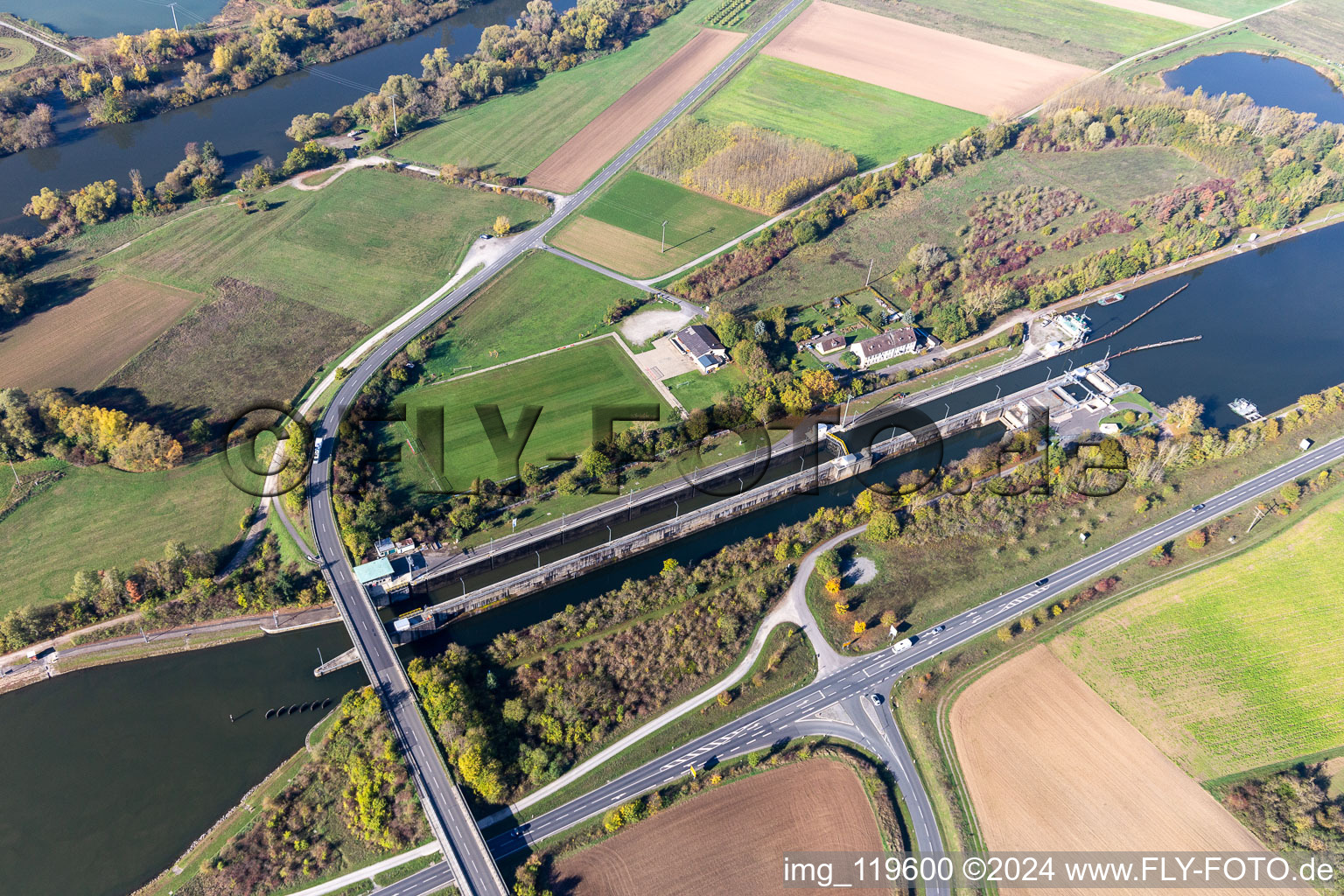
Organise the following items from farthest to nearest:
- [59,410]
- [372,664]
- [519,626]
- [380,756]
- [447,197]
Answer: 1. [447,197]
2. [59,410]
3. [519,626]
4. [372,664]
5. [380,756]

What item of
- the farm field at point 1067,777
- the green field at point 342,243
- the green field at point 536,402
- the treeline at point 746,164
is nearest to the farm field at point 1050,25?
the treeline at point 746,164

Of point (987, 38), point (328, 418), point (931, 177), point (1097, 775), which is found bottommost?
point (1097, 775)

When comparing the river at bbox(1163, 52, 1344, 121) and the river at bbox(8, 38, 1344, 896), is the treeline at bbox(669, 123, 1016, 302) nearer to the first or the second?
the river at bbox(8, 38, 1344, 896)

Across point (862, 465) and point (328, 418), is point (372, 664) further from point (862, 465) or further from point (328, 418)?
point (862, 465)

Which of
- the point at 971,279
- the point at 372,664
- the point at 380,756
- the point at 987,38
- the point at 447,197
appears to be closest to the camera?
the point at 380,756

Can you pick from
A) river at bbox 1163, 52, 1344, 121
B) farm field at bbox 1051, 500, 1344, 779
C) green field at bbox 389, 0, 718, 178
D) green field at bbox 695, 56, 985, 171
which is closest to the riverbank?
farm field at bbox 1051, 500, 1344, 779

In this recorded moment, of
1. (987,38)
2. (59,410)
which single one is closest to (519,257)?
(59,410)

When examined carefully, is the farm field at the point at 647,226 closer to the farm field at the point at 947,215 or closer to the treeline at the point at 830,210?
the treeline at the point at 830,210
